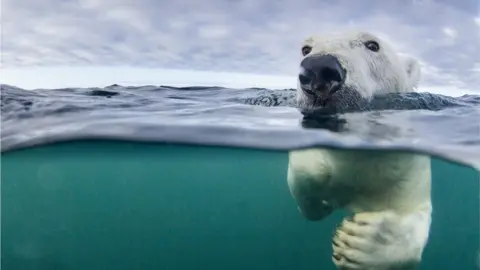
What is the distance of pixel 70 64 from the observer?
488 cm

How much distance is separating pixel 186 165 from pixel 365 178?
4.27 m

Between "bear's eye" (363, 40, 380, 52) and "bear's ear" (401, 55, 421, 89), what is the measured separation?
0.51m

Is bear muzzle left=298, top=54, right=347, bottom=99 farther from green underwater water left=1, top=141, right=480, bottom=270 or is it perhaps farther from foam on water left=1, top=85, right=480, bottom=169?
green underwater water left=1, top=141, right=480, bottom=270

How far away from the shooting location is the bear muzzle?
11.2 ft

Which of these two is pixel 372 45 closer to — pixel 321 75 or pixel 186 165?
pixel 321 75

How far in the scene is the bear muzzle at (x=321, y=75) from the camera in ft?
11.2

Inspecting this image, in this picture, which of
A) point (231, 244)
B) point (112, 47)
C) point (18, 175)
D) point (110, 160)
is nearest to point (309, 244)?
point (231, 244)

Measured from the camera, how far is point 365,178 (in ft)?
14.9

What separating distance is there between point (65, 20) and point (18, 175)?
462 cm

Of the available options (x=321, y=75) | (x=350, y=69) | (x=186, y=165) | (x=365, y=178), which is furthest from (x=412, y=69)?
(x=186, y=165)

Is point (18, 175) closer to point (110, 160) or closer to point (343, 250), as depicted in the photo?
point (110, 160)

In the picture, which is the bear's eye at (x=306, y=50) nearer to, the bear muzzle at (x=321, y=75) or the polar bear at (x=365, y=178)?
the polar bear at (x=365, y=178)

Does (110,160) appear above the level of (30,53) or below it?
below

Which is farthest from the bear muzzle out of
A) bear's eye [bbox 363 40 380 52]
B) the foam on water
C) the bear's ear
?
the bear's ear
